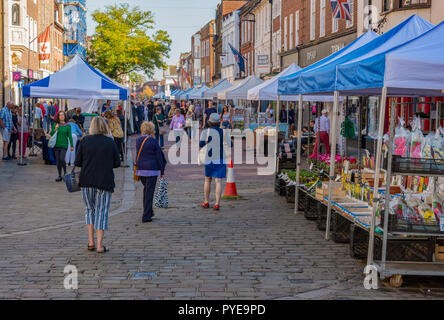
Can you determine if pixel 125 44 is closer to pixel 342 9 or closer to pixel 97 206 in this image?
pixel 342 9

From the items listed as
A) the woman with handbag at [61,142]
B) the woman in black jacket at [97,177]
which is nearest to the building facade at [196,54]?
the woman with handbag at [61,142]

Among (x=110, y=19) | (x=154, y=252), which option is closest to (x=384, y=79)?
(x=154, y=252)

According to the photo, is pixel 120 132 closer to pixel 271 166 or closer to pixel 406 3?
pixel 271 166

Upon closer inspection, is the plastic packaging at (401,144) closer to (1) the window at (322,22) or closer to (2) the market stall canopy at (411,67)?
(2) the market stall canopy at (411,67)

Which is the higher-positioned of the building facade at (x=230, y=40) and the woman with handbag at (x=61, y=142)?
the building facade at (x=230, y=40)

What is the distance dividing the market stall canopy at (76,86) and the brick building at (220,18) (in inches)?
2023

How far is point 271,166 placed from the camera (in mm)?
19109

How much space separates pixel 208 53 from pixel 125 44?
36798 mm

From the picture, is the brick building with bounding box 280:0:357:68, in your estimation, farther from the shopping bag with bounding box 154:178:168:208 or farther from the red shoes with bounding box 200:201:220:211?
the shopping bag with bounding box 154:178:168:208

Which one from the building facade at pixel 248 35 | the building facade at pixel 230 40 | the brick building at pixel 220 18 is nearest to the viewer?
the building facade at pixel 248 35

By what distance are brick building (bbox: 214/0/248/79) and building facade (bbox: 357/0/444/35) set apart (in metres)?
45.2

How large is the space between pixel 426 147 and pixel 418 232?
3.24 feet

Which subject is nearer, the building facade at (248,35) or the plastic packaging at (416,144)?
the plastic packaging at (416,144)

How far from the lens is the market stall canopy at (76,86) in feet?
57.8
